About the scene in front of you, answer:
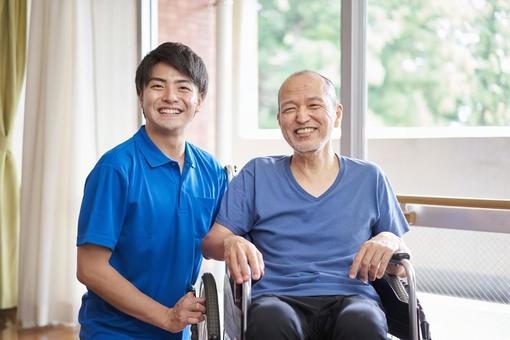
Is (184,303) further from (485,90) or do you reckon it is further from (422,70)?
(422,70)

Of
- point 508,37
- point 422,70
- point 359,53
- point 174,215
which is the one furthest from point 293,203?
point 422,70

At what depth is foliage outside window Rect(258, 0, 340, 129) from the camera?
3.60 m

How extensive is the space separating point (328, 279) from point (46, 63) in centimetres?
243

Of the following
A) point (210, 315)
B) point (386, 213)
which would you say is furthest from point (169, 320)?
point (386, 213)

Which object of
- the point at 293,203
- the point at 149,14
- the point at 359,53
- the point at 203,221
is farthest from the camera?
the point at 149,14

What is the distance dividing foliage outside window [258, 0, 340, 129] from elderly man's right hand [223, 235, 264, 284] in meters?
2.11

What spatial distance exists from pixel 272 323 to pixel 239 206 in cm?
45

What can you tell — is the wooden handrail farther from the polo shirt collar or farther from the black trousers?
the polo shirt collar

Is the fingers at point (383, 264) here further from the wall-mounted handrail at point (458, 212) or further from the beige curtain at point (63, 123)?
the beige curtain at point (63, 123)

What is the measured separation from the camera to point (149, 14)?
3.67m

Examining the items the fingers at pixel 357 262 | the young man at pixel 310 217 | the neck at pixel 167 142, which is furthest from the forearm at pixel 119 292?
the fingers at pixel 357 262

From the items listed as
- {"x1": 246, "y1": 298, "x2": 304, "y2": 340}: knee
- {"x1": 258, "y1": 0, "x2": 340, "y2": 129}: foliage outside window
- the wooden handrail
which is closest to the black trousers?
{"x1": 246, "y1": 298, "x2": 304, "y2": 340}: knee

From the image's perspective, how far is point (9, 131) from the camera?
3613mm

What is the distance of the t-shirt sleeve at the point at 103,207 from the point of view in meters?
1.68
